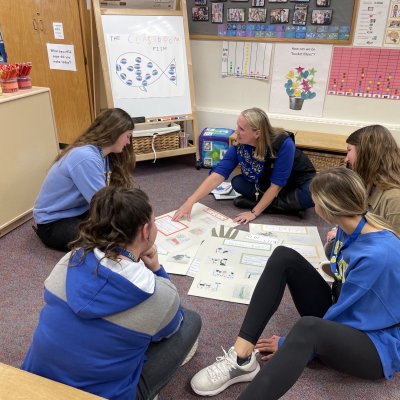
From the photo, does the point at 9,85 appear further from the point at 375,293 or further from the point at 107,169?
the point at 375,293

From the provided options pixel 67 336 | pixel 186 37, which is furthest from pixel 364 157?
pixel 186 37

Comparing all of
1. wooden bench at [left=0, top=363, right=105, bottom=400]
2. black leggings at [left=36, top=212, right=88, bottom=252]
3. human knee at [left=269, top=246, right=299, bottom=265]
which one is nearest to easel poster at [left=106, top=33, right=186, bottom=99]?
black leggings at [left=36, top=212, right=88, bottom=252]

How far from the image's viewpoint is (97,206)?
3.42 feet

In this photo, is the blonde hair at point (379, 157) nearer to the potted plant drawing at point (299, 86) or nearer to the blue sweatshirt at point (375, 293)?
the blue sweatshirt at point (375, 293)

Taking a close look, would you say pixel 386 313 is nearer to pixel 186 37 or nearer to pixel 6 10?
pixel 186 37

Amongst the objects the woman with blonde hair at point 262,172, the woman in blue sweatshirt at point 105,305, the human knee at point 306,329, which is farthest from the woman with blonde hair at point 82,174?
the human knee at point 306,329

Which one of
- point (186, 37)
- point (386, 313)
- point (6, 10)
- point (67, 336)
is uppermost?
point (6, 10)

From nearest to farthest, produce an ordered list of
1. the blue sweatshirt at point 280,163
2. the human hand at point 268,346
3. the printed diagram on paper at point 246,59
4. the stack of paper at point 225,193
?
the human hand at point 268,346 < the blue sweatshirt at point 280,163 < the stack of paper at point 225,193 < the printed diagram on paper at point 246,59

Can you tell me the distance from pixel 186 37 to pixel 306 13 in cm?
96

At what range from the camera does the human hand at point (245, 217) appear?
8.11ft

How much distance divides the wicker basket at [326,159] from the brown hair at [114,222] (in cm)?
225

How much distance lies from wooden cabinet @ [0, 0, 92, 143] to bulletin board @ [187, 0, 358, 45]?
39.6 inches

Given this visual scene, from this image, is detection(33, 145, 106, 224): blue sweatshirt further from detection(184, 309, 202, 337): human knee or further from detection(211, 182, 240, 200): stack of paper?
detection(211, 182, 240, 200): stack of paper

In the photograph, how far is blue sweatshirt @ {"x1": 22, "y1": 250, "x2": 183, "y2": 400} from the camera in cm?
93
